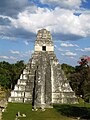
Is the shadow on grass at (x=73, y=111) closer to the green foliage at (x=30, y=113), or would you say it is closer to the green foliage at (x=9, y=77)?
the green foliage at (x=30, y=113)

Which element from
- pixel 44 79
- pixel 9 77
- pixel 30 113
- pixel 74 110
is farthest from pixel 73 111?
pixel 9 77

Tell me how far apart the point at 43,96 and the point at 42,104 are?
165 cm

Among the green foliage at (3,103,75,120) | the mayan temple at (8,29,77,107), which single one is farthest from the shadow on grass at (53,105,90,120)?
Result: the mayan temple at (8,29,77,107)

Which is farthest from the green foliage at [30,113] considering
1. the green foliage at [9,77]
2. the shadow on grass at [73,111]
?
the green foliage at [9,77]

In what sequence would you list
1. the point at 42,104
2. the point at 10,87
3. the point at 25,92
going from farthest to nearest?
the point at 10,87
the point at 25,92
the point at 42,104

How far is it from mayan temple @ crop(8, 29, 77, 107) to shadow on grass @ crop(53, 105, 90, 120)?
3.26 m

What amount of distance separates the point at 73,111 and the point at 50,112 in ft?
10.2

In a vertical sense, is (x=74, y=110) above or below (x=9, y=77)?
below

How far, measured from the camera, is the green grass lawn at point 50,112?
127 feet

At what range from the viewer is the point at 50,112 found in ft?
138

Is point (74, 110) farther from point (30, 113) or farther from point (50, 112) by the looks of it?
point (30, 113)

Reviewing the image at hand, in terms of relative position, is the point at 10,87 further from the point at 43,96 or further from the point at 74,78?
the point at 43,96

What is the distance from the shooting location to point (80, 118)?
38219 mm

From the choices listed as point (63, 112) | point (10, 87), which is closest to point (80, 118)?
point (63, 112)
